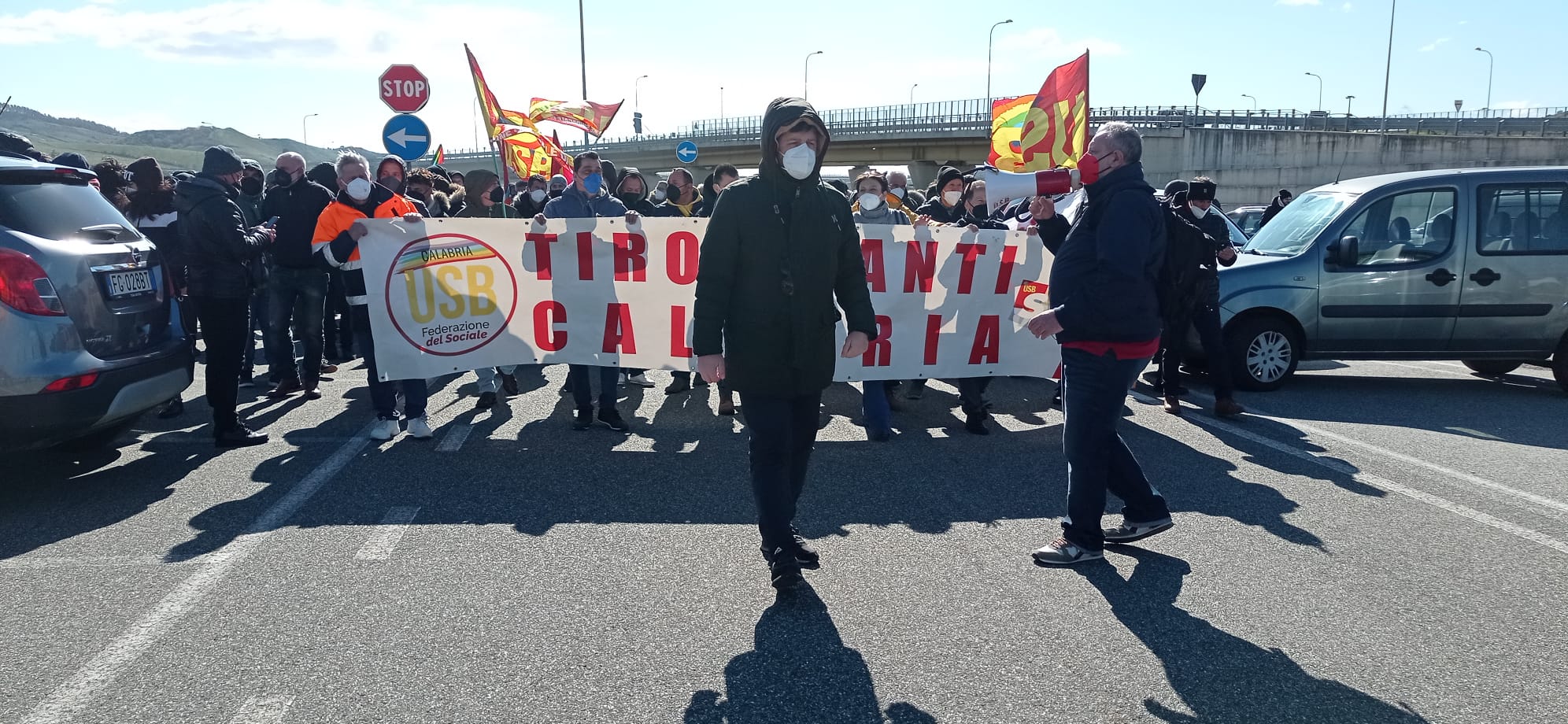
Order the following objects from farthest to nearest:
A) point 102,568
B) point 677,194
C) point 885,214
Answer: point 677,194 → point 885,214 → point 102,568

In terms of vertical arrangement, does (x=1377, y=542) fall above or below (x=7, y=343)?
below

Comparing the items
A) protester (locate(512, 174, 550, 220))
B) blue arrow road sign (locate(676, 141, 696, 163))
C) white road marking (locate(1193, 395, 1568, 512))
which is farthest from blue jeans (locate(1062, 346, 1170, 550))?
blue arrow road sign (locate(676, 141, 696, 163))

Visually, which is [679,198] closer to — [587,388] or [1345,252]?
[587,388]

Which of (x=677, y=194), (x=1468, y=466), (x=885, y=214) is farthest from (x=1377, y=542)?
(x=677, y=194)

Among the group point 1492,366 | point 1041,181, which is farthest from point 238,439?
point 1492,366

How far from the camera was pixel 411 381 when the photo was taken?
6770 mm

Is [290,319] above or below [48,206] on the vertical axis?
below

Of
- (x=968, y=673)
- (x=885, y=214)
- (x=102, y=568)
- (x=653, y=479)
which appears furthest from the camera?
(x=885, y=214)

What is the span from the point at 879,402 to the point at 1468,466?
11.9 ft

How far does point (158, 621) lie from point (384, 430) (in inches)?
121

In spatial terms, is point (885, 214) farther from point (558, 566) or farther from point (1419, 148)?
point (1419, 148)

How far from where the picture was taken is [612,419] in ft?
23.0

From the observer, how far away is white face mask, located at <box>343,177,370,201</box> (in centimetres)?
678

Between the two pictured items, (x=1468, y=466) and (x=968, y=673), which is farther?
(x=1468, y=466)
